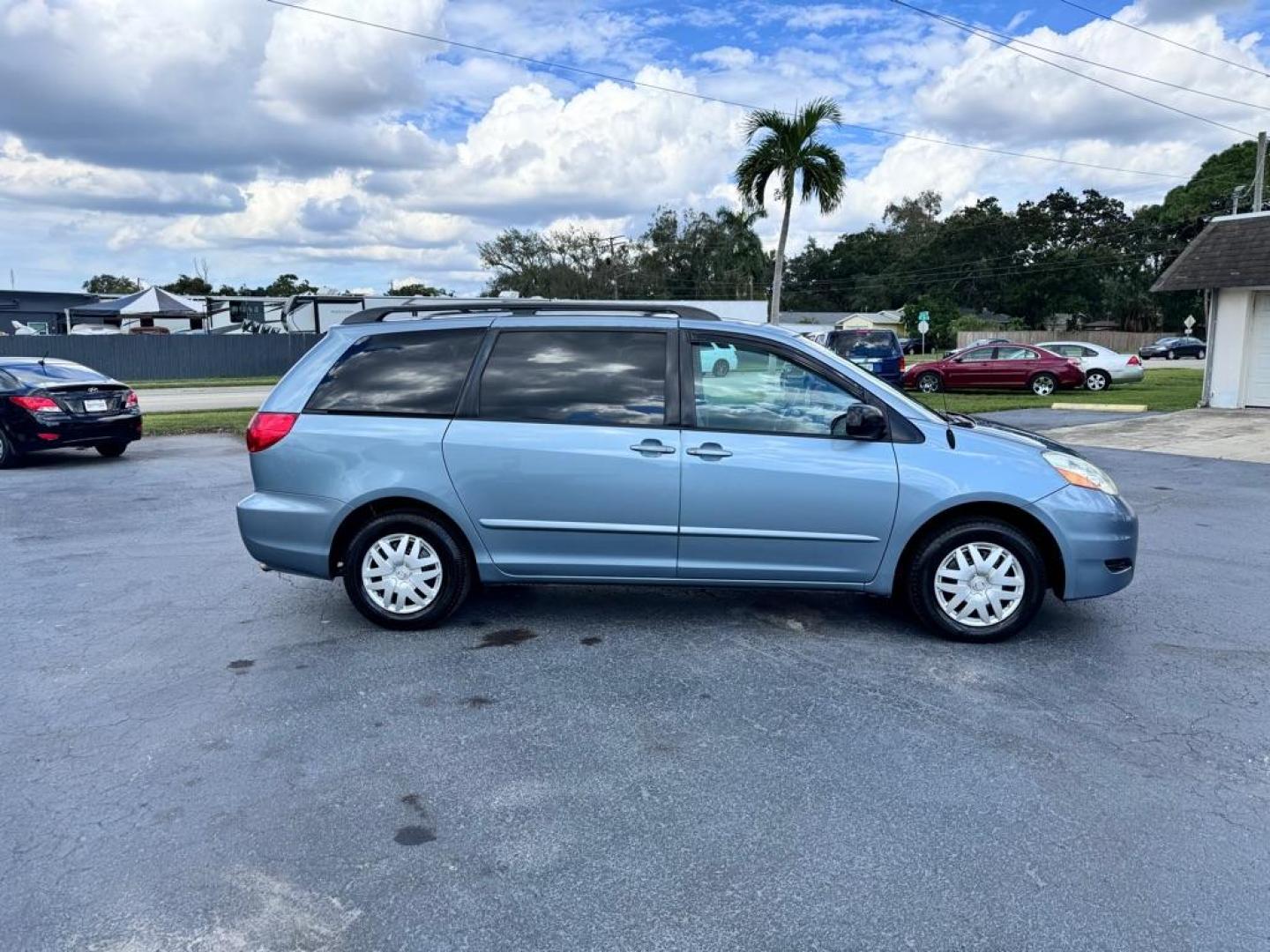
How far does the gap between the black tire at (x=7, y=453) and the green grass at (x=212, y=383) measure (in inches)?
788

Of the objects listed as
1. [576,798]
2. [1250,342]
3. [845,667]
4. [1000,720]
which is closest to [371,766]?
[576,798]

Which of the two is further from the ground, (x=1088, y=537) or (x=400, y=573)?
(x=1088, y=537)

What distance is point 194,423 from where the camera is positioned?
1656 cm

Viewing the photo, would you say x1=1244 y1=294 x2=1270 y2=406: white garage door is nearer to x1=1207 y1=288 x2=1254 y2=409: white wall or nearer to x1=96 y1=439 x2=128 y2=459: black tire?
x1=1207 y1=288 x2=1254 y2=409: white wall

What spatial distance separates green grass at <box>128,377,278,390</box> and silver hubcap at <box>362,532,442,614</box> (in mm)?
28820

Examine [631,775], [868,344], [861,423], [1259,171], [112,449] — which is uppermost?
[1259,171]

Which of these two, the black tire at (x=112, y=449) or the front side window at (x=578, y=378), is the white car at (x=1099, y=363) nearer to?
the black tire at (x=112, y=449)

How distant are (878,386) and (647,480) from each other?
1394 millimetres

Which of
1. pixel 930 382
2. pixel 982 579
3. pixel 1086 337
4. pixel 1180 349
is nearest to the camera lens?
pixel 982 579

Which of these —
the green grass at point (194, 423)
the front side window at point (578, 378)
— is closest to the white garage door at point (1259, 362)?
the front side window at point (578, 378)

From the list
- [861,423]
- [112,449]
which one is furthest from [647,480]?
[112,449]

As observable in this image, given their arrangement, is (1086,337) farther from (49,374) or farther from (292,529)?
(292,529)

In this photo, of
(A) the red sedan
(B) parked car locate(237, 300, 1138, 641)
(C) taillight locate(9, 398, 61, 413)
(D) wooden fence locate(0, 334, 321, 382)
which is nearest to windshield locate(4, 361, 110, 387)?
(C) taillight locate(9, 398, 61, 413)

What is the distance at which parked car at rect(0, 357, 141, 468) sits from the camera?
37.8 ft
